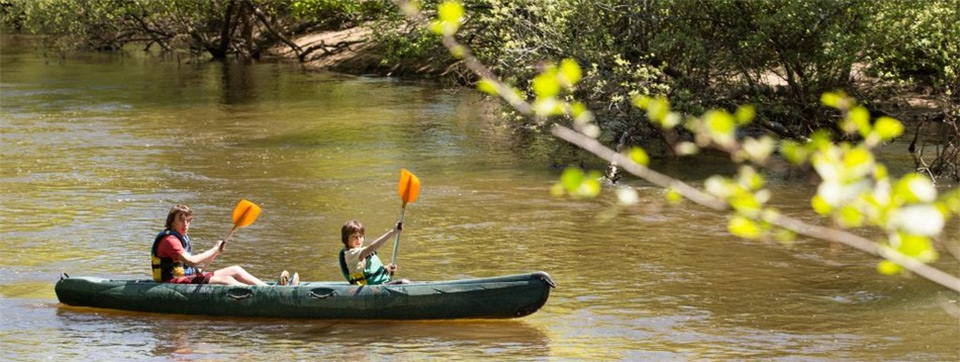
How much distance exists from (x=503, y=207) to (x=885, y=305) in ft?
19.6

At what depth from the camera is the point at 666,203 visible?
1827 cm

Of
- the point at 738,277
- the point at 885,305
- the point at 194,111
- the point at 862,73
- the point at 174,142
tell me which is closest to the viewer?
the point at 885,305

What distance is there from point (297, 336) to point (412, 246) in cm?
386

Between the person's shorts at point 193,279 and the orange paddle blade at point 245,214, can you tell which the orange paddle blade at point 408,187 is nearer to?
the orange paddle blade at point 245,214

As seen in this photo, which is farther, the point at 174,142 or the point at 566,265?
the point at 174,142

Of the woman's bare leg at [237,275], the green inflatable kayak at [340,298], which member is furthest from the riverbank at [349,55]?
the green inflatable kayak at [340,298]

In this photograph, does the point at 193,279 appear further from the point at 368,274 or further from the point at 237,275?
the point at 368,274

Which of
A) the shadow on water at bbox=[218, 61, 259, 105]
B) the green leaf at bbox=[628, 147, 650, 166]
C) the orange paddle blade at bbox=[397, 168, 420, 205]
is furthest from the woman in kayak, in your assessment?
the shadow on water at bbox=[218, 61, 259, 105]

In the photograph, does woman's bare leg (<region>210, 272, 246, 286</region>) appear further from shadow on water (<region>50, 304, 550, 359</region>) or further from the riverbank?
the riverbank

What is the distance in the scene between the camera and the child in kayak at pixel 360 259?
1160 cm

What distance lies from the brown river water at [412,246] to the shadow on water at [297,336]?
0.02 m

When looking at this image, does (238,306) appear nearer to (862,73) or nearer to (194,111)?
(862,73)

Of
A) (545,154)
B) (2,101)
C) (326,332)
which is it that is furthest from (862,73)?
(2,101)

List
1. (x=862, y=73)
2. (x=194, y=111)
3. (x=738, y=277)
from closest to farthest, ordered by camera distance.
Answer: (x=738, y=277), (x=862, y=73), (x=194, y=111)
